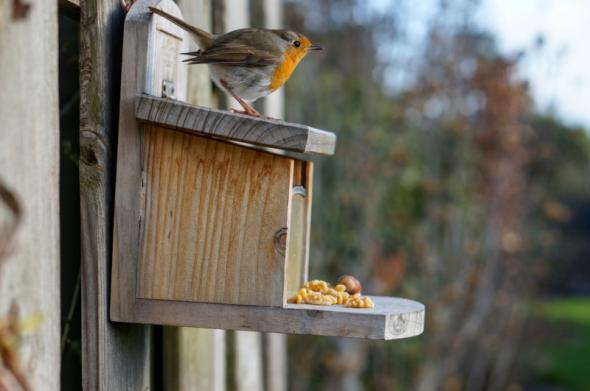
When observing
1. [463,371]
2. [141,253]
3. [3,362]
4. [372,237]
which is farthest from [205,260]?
[463,371]

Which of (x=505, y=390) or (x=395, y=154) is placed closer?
(x=395, y=154)

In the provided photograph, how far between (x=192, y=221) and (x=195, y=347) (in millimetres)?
727

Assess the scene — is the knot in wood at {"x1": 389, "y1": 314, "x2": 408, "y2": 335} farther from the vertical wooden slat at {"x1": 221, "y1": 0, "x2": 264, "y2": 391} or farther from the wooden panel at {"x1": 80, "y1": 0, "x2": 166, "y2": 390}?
the vertical wooden slat at {"x1": 221, "y1": 0, "x2": 264, "y2": 391}

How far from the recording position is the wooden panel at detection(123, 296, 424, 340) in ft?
6.83

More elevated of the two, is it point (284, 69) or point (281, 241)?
point (284, 69)

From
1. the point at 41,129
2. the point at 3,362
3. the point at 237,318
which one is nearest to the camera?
the point at 3,362

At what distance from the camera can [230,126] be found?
81.1 inches

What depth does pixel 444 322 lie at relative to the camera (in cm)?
Answer: 621

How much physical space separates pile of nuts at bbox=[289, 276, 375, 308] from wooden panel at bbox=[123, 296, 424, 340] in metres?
0.05

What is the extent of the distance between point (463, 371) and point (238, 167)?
5227 mm

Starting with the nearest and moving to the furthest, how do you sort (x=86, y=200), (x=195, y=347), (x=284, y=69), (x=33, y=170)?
(x=33, y=170) → (x=86, y=200) → (x=284, y=69) → (x=195, y=347)

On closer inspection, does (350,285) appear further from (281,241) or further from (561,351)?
(561,351)

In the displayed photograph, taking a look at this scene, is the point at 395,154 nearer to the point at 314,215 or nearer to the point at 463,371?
the point at 314,215

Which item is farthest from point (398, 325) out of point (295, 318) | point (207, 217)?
point (207, 217)
